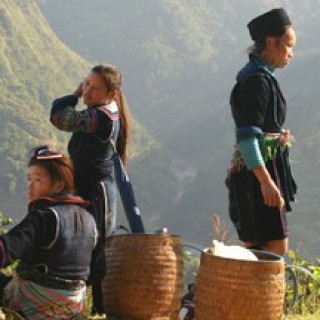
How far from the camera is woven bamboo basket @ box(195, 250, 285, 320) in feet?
9.87

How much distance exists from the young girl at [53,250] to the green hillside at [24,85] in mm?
81479

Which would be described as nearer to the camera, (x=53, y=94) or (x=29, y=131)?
(x=29, y=131)

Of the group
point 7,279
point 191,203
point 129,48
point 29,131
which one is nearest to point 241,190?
point 7,279

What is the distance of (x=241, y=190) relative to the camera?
3.48 metres

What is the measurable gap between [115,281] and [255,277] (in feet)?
2.44

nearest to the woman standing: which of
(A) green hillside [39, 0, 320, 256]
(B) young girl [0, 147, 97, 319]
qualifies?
(B) young girl [0, 147, 97, 319]

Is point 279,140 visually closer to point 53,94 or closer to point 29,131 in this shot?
point 29,131

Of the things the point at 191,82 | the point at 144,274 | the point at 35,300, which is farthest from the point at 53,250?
the point at 191,82

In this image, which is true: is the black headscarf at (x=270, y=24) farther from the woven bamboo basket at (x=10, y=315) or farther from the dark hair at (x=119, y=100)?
the woven bamboo basket at (x=10, y=315)

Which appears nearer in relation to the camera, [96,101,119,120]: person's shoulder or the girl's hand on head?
[96,101,119,120]: person's shoulder

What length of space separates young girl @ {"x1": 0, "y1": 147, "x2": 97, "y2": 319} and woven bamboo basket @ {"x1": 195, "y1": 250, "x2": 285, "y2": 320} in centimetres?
65

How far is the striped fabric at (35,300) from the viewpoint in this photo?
2.64m

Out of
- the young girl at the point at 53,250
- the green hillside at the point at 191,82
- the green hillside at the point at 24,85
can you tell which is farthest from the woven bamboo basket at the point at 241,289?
the green hillside at the point at 24,85

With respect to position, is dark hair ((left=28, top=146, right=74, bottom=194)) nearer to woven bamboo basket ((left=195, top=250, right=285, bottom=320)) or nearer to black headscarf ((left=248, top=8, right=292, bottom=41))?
woven bamboo basket ((left=195, top=250, right=285, bottom=320))
